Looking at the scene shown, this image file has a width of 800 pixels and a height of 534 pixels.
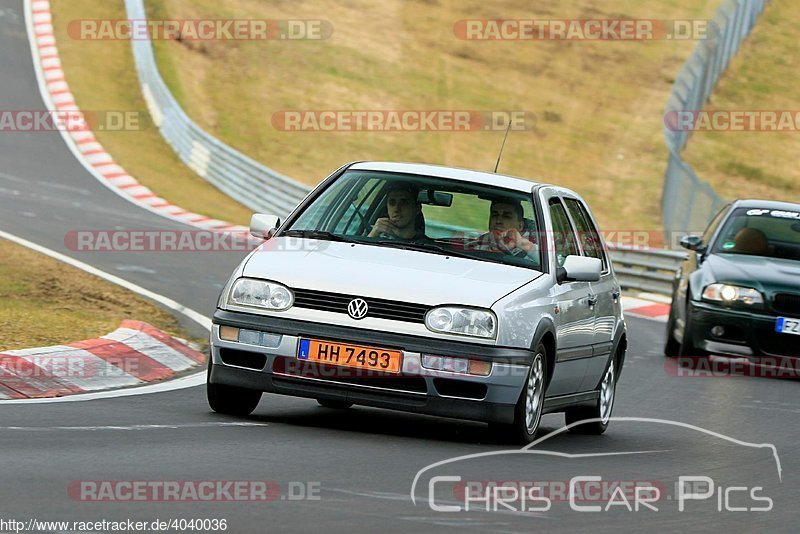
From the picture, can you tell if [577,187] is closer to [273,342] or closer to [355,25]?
[355,25]

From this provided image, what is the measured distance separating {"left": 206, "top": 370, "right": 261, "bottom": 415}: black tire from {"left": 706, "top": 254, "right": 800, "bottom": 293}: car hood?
22.9 ft

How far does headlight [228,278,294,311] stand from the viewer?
8648mm

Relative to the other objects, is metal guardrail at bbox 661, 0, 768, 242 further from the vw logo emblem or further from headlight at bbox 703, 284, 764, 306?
the vw logo emblem

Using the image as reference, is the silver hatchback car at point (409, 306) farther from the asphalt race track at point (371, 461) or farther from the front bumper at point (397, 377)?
the asphalt race track at point (371, 461)

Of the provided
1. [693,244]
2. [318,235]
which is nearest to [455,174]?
[318,235]

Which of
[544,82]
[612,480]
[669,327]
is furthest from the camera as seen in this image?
[544,82]

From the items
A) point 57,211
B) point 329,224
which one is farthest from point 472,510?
point 57,211

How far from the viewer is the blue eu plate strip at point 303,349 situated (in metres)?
8.54

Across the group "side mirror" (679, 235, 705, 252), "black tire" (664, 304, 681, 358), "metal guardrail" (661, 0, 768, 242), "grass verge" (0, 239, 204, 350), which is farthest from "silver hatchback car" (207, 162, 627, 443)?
"metal guardrail" (661, 0, 768, 242)

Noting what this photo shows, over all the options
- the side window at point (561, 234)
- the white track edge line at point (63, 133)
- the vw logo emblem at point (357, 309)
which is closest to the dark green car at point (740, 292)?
the side window at point (561, 234)

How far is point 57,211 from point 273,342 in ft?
44.7

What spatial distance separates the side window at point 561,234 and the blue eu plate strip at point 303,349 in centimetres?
184

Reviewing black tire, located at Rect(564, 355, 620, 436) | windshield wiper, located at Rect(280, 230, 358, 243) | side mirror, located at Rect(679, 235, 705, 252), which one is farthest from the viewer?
side mirror, located at Rect(679, 235, 705, 252)

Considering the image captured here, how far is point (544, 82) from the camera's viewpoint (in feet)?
146
